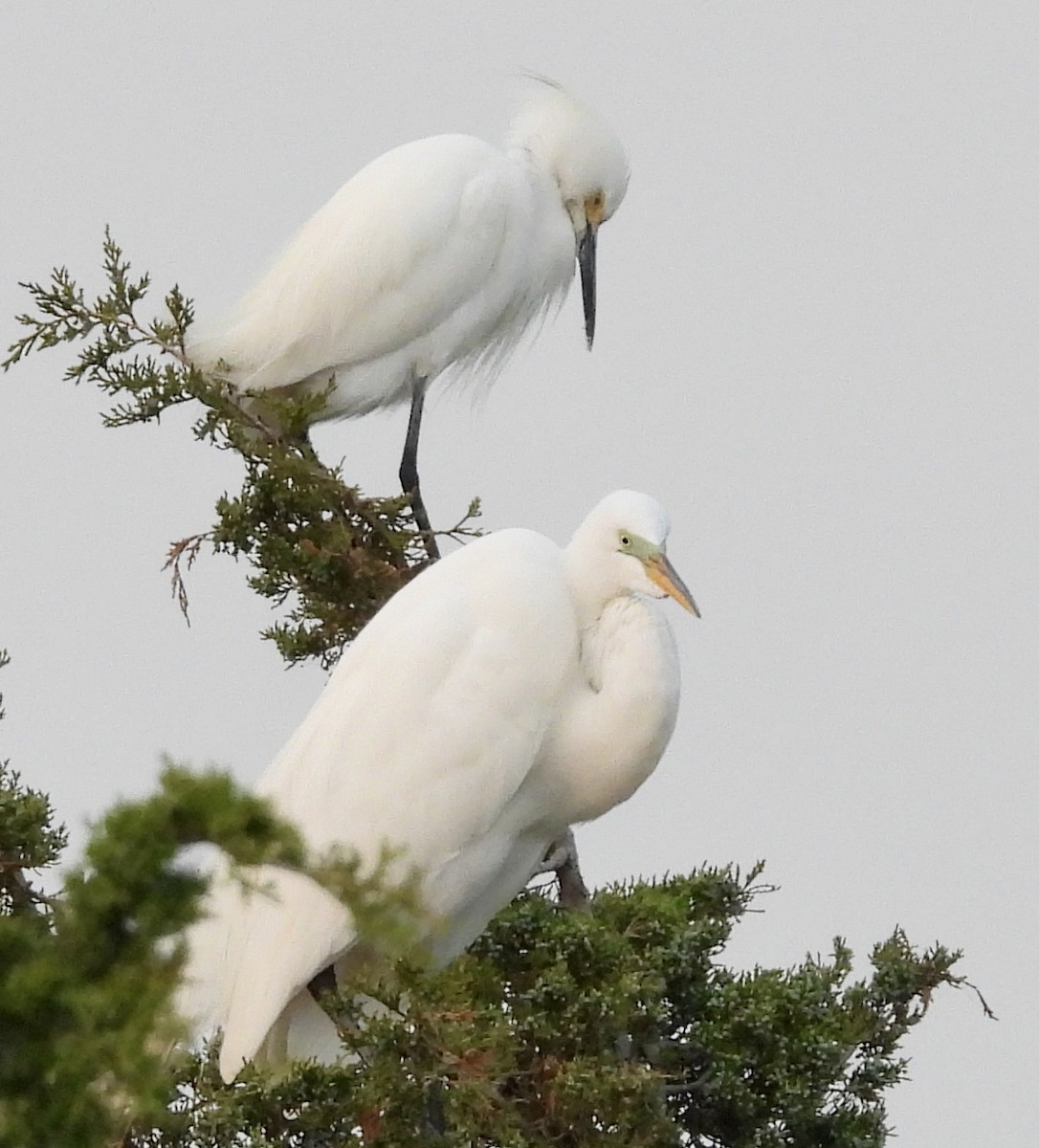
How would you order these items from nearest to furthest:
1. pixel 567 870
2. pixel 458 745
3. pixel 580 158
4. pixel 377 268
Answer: pixel 458 745
pixel 567 870
pixel 377 268
pixel 580 158

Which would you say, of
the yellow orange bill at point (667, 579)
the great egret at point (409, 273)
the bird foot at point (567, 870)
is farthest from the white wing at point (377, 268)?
the yellow orange bill at point (667, 579)

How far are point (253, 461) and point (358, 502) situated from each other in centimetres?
22

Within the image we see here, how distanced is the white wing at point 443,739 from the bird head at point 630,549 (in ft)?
0.35

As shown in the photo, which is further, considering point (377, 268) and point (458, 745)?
point (377, 268)

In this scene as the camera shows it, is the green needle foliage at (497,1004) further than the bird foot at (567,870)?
No

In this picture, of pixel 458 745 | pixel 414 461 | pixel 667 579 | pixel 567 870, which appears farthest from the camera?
pixel 414 461

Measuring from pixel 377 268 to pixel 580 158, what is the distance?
77 centimetres

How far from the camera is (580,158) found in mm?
5785

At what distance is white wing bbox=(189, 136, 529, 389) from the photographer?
210 inches

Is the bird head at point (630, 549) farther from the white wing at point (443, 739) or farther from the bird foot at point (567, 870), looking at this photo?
the bird foot at point (567, 870)

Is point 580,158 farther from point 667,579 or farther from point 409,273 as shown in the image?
point 667,579

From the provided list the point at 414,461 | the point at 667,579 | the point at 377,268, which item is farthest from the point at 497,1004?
the point at 377,268

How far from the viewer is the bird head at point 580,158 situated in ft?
19.0

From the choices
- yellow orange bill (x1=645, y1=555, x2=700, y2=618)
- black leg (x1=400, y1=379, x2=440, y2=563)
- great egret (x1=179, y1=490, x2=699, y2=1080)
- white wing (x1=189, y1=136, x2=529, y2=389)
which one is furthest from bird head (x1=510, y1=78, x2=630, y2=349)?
yellow orange bill (x1=645, y1=555, x2=700, y2=618)
